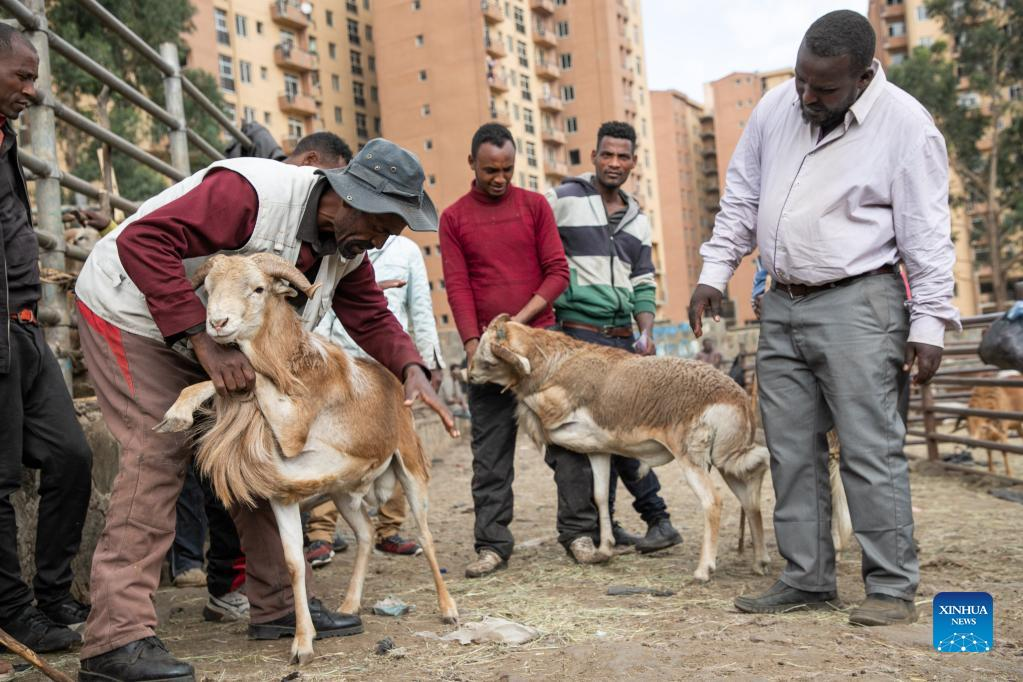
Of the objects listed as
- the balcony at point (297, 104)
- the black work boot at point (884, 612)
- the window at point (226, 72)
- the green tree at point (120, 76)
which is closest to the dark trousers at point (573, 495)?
the black work boot at point (884, 612)

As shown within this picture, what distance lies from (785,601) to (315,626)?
194 cm

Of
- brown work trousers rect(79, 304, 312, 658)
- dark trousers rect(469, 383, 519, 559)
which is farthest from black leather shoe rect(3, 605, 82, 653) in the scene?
dark trousers rect(469, 383, 519, 559)

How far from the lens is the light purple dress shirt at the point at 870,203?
13.3ft

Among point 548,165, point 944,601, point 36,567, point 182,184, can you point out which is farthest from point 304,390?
point 548,165

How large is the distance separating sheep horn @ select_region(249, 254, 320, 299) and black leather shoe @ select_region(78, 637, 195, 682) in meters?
1.32

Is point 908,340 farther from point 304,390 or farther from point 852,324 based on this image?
point 304,390

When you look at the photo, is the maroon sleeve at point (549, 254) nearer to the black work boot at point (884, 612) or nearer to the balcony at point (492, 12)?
the black work boot at point (884, 612)

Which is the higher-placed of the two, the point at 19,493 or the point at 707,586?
the point at 19,493

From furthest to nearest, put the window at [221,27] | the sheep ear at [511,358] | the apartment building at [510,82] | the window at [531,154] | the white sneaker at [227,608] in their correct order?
the window at [531,154] → the apartment building at [510,82] → the window at [221,27] → the sheep ear at [511,358] → the white sneaker at [227,608]

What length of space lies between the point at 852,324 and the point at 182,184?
106 inches

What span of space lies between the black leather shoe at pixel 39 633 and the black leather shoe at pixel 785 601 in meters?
2.70

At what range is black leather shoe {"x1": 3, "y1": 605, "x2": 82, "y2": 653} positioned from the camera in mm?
3898

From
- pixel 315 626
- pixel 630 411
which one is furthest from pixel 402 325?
pixel 315 626

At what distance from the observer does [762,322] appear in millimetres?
4531
